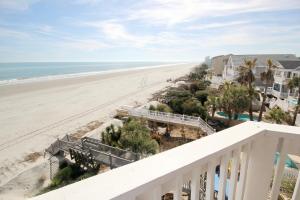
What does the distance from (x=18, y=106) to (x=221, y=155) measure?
30244mm

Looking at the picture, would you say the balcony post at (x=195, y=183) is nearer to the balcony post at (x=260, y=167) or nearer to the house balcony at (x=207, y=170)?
the house balcony at (x=207, y=170)

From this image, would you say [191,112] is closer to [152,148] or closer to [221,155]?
[152,148]

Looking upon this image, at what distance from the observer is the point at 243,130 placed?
1.61 m

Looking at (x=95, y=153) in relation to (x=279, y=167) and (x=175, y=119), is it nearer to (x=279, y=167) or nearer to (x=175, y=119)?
(x=175, y=119)

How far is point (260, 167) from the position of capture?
5.75 ft

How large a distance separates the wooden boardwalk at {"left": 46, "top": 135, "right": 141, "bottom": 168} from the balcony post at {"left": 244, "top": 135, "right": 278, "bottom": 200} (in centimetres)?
864

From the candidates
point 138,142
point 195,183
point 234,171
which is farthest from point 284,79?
point 195,183

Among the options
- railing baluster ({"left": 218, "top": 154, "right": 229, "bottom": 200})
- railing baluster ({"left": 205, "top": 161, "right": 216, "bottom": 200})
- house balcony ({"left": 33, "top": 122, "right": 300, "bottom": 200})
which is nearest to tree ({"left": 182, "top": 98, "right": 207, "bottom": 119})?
house balcony ({"left": 33, "top": 122, "right": 300, "bottom": 200})

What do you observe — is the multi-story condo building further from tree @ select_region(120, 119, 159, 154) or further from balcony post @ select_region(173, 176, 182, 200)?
balcony post @ select_region(173, 176, 182, 200)

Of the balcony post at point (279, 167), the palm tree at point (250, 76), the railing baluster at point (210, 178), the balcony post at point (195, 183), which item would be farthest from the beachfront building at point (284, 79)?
the balcony post at point (195, 183)

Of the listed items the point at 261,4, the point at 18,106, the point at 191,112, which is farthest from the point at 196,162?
the point at 18,106

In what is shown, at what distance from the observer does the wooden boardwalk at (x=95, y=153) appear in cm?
1061

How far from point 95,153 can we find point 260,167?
10.6m

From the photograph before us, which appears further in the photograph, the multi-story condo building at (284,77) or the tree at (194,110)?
the multi-story condo building at (284,77)
